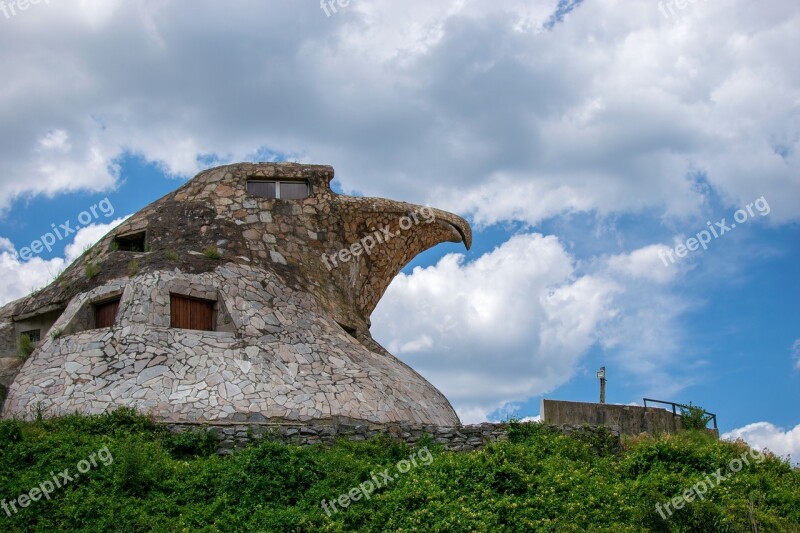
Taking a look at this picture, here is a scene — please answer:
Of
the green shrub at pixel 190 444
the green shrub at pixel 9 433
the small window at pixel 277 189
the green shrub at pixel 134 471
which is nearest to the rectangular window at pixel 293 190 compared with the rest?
the small window at pixel 277 189

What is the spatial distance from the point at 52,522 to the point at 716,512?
33.5ft

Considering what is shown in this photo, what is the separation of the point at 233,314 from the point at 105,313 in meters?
3.11

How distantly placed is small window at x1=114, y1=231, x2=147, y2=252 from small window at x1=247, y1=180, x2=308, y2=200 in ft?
9.76

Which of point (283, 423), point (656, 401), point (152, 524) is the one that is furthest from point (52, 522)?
point (656, 401)

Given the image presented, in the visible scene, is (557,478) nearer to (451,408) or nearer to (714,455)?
(714,455)

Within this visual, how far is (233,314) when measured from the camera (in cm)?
2075

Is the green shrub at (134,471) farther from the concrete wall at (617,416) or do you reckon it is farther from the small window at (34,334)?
the concrete wall at (617,416)

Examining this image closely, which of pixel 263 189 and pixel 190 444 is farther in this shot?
pixel 263 189

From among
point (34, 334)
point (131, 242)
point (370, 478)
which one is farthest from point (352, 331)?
point (34, 334)

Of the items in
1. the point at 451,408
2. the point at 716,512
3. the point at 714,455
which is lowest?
the point at 716,512

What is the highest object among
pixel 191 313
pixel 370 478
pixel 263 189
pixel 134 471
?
pixel 263 189

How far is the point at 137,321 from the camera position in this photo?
20312 millimetres

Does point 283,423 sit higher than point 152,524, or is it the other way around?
point 283,423

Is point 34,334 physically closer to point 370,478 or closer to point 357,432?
point 357,432
